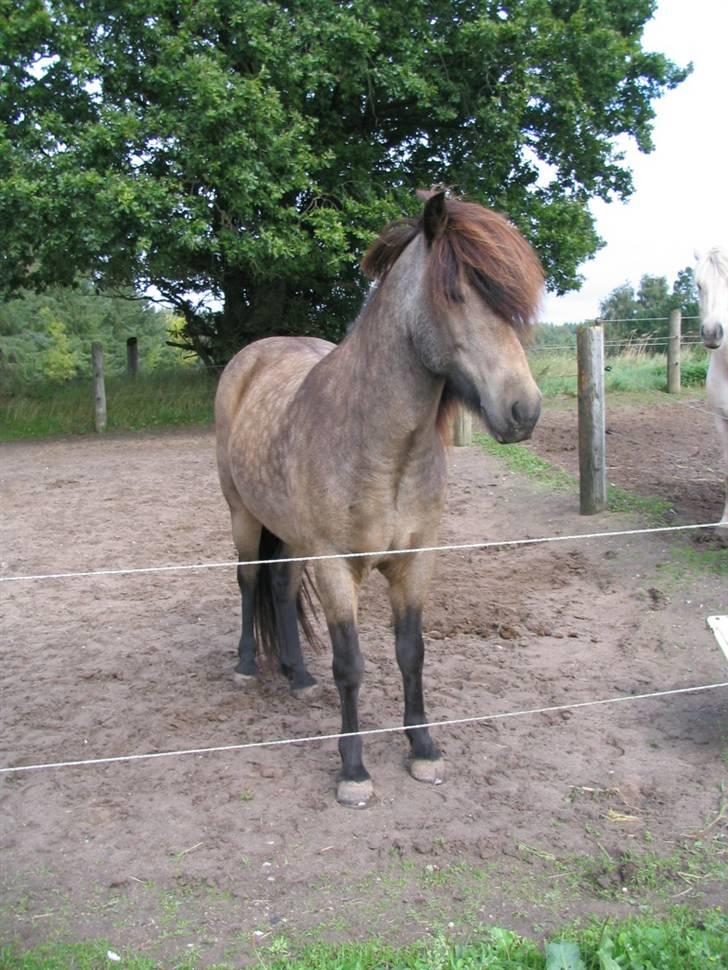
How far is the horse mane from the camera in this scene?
110 inches

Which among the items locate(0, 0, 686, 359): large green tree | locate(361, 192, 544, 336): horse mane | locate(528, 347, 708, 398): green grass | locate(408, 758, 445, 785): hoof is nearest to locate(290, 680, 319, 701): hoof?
locate(408, 758, 445, 785): hoof

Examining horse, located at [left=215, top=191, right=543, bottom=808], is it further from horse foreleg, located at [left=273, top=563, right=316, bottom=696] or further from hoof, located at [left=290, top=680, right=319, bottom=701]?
hoof, located at [left=290, top=680, right=319, bottom=701]

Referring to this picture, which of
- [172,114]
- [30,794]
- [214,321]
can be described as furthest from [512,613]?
[214,321]

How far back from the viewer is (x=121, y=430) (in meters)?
15.0

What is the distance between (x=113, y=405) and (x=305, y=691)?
12.9m

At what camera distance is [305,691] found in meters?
4.51

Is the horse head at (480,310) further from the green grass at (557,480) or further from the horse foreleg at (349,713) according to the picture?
the green grass at (557,480)

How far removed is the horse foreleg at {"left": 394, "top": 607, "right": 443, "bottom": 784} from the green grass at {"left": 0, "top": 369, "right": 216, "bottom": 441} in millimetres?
12285

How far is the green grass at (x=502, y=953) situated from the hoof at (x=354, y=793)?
2.73 ft

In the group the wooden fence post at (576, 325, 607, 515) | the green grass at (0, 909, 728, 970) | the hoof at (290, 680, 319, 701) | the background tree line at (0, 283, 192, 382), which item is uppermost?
the background tree line at (0, 283, 192, 382)

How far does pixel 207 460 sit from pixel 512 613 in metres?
6.83

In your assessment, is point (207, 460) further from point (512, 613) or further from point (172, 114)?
point (512, 613)

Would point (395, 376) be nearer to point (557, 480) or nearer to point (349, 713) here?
point (349, 713)

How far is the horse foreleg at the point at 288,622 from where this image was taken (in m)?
4.60
